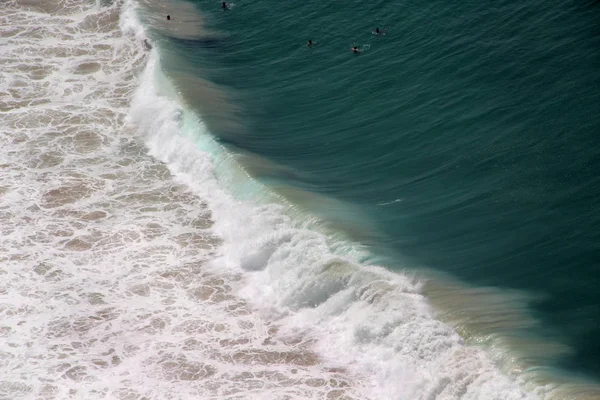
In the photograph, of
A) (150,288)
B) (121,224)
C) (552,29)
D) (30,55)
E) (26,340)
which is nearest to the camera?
(26,340)

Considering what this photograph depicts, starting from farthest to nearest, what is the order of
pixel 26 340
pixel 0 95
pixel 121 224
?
pixel 0 95 → pixel 121 224 → pixel 26 340

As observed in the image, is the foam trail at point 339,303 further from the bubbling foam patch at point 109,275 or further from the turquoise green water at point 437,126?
the turquoise green water at point 437,126

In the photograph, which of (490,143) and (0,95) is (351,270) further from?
(0,95)

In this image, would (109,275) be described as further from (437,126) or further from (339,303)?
(437,126)

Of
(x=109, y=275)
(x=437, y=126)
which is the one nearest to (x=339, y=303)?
(x=109, y=275)

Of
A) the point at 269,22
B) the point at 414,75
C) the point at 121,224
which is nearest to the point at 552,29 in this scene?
the point at 414,75
